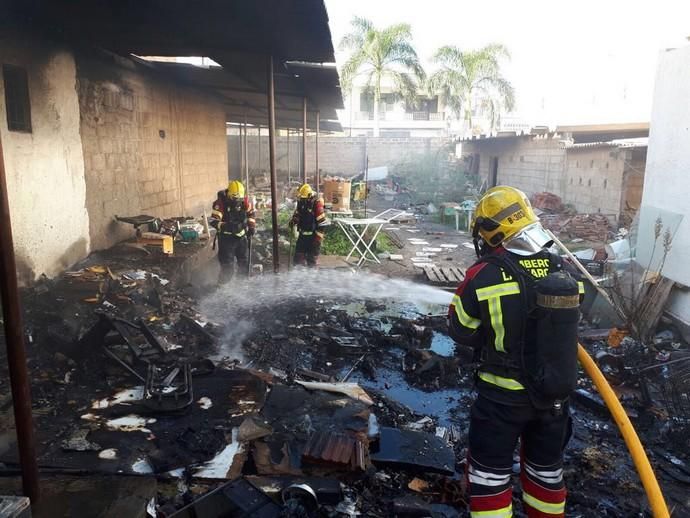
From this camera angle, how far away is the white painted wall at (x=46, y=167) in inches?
222

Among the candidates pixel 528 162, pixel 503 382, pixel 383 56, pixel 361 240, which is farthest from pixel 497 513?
pixel 383 56

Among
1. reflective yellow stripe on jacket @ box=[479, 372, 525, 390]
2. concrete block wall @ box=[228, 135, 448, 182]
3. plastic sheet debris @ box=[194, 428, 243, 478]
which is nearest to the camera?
reflective yellow stripe on jacket @ box=[479, 372, 525, 390]

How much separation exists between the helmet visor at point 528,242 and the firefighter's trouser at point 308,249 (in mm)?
6408

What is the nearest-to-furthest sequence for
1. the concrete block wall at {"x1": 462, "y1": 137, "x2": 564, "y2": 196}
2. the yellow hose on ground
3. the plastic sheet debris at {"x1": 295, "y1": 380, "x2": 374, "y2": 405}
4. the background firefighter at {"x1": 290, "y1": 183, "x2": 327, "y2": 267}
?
the yellow hose on ground → the plastic sheet debris at {"x1": 295, "y1": 380, "x2": 374, "y2": 405} → the background firefighter at {"x1": 290, "y1": 183, "x2": 327, "y2": 267} → the concrete block wall at {"x1": 462, "y1": 137, "x2": 564, "y2": 196}

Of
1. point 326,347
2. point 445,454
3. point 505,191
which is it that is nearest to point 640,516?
point 445,454

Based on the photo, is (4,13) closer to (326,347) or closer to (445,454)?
(326,347)

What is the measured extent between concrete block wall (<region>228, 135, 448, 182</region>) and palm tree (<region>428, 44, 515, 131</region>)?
3.05 meters

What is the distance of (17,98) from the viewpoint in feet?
18.9

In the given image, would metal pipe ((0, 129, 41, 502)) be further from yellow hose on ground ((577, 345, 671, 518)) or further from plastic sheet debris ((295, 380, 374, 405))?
yellow hose on ground ((577, 345, 671, 518))

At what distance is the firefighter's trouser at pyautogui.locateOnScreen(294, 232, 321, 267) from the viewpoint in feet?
29.4

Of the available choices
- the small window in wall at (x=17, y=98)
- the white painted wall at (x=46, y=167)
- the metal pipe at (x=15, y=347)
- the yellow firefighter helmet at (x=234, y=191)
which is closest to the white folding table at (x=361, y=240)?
the yellow firefighter helmet at (x=234, y=191)

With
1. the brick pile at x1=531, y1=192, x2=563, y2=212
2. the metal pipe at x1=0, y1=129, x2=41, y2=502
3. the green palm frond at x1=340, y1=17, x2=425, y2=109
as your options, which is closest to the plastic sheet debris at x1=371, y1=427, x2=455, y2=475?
the metal pipe at x1=0, y1=129, x2=41, y2=502

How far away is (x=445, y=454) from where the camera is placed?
365 centimetres

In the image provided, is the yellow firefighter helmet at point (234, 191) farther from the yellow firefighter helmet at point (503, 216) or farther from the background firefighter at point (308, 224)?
the yellow firefighter helmet at point (503, 216)
